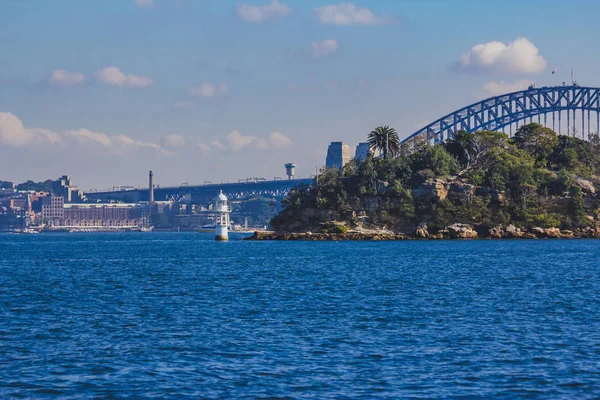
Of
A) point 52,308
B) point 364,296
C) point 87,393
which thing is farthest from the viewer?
point 364,296

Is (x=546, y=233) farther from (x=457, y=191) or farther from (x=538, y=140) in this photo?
(x=538, y=140)

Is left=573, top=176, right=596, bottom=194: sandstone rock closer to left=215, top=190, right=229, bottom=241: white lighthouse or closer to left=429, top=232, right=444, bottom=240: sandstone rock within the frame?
left=429, top=232, right=444, bottom=240: sandstone rock

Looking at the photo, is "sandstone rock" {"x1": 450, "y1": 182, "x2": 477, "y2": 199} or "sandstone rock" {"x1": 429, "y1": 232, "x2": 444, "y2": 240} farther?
"sandstone rock" {"x1": 450, "y1": 182, "x2": 477, "y2": 199}

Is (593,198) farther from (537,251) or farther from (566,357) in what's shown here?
(566,357)

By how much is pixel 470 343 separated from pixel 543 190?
104139 millimetres

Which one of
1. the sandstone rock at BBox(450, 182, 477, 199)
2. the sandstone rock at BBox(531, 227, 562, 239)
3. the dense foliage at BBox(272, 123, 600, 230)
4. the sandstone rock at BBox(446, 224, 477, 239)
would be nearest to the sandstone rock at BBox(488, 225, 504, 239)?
the dense foliage at BBox(272, 123, 600, 230)

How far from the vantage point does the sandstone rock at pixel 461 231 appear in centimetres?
12631

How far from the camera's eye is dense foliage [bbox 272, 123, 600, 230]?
12962 cm

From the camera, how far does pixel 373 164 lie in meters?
143

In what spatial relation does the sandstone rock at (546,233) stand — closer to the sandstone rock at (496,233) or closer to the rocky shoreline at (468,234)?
the rocky shoreline at (468,234)

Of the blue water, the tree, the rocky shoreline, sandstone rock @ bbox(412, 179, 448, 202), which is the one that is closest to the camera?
the blue water

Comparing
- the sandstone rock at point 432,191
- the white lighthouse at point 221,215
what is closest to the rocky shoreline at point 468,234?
the sandstone rock at point 432,191

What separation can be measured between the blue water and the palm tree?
261 feet

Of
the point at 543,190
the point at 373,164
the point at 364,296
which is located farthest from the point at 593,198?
the point at 364,296
